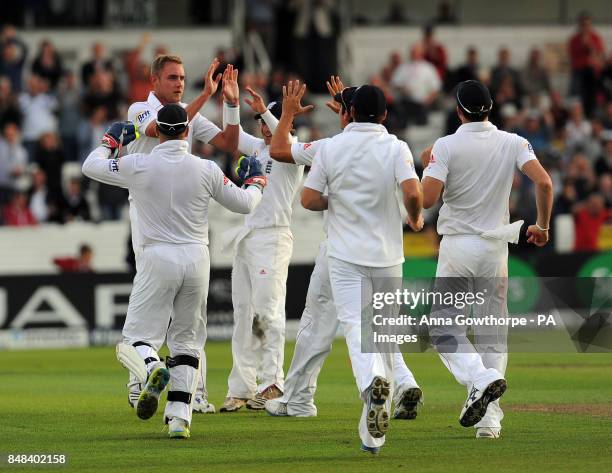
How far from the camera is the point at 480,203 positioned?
1141 cm

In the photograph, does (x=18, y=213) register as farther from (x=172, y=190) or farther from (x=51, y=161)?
(x=172, y=190)

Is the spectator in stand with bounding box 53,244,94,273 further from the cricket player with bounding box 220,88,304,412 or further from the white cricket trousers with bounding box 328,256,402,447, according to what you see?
the white cricket trousers with bounding box 328,256,402,447

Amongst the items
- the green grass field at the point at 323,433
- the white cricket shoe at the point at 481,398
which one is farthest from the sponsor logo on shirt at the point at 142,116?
the white cricket shoe at the point at 481,398

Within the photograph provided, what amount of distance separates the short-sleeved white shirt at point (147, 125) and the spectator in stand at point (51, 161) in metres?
13.7

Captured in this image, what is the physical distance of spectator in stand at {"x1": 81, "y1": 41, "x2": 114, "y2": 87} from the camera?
29.3 metres

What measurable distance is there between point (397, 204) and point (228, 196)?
1310 mm

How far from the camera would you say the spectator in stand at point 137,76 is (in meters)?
28.9

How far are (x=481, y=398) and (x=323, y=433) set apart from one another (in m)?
1.58

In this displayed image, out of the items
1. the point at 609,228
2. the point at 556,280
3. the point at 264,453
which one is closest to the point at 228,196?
the point at 264,453

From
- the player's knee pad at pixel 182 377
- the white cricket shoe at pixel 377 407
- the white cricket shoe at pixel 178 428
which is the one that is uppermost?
the white cricket shoe at pixel 377 407

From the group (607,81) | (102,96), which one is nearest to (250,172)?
(102,96)

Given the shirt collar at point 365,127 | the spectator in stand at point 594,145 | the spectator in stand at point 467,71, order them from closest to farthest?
1. the shirt collar at point 365,127
2. the spectator in stand at point 594,145
3. the spectator in stand at point 467,71

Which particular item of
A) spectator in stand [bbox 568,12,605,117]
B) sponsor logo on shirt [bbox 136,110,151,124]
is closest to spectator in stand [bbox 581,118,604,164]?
spectator in stand [bbox 568,12,605,117]

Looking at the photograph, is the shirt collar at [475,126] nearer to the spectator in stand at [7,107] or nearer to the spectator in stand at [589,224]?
the spectator in stand at [589,224]
